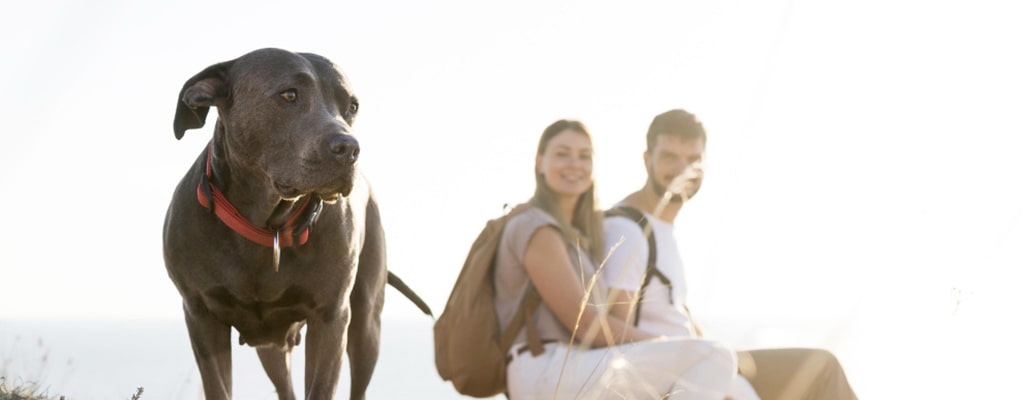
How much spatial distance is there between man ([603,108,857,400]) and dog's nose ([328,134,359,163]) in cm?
111

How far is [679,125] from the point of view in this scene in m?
5.39

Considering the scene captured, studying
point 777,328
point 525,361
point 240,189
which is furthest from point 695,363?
point 240,189

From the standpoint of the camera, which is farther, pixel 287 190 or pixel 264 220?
pixel 264 220

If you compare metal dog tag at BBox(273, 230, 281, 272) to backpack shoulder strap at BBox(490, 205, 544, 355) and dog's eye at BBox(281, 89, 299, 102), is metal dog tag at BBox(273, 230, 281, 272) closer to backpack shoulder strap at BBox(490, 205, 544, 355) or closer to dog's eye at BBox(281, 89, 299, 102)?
dog's eye at BBox(281, 89, 299, 102)

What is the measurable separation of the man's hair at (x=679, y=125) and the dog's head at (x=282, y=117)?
4.64 ft

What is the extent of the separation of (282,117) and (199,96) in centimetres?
44

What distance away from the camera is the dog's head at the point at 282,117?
496 cm

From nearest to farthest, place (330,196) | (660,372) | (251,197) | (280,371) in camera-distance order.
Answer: (660,372)
(330,196)
(251,197)
(280,371)

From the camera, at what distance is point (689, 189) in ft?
18.0

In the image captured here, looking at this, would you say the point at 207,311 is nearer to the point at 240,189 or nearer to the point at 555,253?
the point at 240,189

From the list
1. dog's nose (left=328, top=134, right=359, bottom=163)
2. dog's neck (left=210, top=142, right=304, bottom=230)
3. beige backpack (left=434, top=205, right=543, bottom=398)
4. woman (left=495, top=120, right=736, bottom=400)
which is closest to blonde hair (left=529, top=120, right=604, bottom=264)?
woman (left=495, top=120, right=736, bottom=400)

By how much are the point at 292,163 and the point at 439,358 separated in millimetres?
1035

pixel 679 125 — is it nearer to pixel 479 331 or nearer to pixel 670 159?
pixel 670 159

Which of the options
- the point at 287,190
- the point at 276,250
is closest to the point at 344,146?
the point at 287,190
